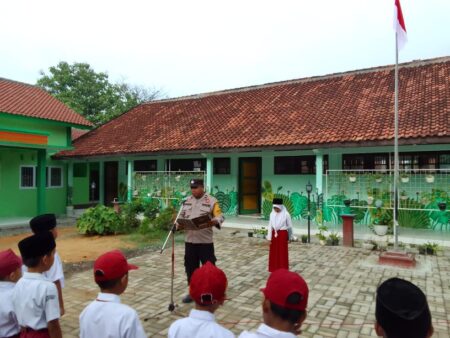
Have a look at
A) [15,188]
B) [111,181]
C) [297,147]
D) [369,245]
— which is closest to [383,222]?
[369,245]

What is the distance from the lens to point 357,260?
7.75 m

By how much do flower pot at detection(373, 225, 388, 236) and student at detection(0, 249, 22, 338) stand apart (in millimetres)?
8921

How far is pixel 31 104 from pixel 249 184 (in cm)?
956

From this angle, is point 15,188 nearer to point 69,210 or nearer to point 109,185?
point 69,210

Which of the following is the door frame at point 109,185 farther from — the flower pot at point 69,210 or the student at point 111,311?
the student at point 111,311

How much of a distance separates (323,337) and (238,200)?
10275 millimetres

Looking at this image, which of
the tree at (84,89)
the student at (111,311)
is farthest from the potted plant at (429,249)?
the tree at (84,89)

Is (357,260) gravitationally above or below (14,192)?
below

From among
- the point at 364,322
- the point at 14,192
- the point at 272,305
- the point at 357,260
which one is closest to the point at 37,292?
the point at 272,305

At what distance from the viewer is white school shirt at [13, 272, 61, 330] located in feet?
7.73

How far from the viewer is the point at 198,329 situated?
2.04 m

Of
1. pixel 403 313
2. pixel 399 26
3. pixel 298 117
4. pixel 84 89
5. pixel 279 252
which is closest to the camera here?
pixel 403 313

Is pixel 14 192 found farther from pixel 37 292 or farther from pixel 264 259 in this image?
pixel 37 292

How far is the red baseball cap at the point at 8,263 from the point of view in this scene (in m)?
2.59
